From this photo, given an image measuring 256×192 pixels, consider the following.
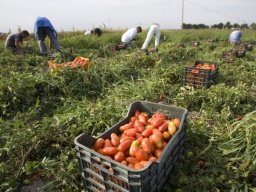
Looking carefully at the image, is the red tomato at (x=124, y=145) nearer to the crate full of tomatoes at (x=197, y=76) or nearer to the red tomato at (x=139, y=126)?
the red tomato at (x=139, y=126)

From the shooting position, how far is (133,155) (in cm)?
145

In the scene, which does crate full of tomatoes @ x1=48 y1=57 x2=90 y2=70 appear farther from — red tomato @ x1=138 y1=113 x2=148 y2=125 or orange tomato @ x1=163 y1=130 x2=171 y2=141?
orange tomato @ x1=163 y1=130 x2=171 y2=141

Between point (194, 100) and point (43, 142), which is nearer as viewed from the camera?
point (43, 142)

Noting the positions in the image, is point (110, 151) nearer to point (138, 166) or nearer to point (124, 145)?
point (124, 145)

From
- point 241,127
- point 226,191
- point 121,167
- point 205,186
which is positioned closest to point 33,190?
point 121,167

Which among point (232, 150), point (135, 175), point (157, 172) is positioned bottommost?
point (232, 150)

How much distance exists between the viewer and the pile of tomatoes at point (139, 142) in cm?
141

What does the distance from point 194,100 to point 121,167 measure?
214 centimetres

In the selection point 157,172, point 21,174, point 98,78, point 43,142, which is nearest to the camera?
point 157,172

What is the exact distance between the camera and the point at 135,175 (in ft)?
3.83

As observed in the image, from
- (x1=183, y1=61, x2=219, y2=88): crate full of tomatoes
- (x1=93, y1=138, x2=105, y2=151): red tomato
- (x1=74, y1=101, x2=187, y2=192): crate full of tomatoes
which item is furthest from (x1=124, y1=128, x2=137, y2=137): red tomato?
(x1=183, y1=61, x2=219, y2=88): crate full of tomatoes

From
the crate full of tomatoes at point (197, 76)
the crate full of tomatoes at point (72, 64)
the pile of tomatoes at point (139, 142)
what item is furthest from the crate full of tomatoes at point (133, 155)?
the crate full of tomatoes at point (72, 64)

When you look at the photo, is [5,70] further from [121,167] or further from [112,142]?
[121,167]

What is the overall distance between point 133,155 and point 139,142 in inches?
5.5
